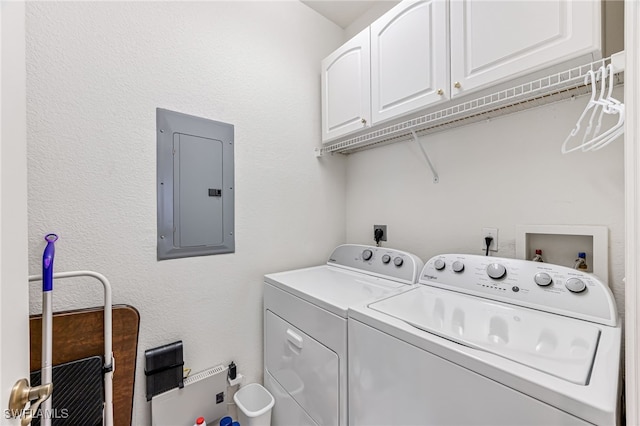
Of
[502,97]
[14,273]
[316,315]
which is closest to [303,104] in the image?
[502,97]

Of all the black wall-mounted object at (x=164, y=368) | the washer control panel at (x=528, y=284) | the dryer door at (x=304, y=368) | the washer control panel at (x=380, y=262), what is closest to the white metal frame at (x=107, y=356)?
the black wall-mounted object at (x=164, y=368)

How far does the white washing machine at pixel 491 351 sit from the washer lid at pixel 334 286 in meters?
0.09

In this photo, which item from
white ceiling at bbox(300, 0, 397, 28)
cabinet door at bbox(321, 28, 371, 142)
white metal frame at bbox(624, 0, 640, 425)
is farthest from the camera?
white ceiling at bbox(300, 0, 397, 28)

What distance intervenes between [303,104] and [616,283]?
6.29 ft

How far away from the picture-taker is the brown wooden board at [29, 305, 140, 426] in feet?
3.48

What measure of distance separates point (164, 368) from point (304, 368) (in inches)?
28.2

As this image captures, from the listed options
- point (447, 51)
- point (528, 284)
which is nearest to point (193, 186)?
point (447, 51)

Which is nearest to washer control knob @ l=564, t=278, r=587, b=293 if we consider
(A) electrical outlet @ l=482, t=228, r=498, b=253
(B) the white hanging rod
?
(A) electrical outlet @ l=482, t=228, r=498, b=253

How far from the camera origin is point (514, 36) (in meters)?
1.01

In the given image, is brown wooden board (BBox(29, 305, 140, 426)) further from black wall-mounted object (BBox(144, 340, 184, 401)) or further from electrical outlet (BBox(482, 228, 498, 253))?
electrical outlet (BBox(482, 228, 498, 253))

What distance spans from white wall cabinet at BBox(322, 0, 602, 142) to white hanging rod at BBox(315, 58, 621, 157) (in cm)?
8

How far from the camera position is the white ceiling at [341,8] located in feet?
6.29

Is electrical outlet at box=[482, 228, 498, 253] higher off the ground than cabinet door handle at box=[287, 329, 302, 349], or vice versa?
electrical outlet at box=[482, 228, 498, 253]

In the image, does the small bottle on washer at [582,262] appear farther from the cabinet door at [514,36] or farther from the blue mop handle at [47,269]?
the blue mop handle at [47,269]
